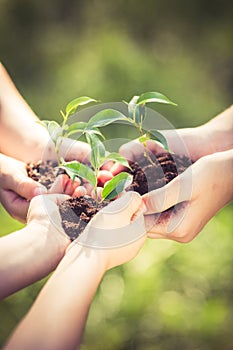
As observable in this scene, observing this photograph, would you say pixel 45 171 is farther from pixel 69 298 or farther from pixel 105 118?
pixel 69 298

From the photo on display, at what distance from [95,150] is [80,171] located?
5 cm

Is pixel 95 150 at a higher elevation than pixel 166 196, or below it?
higher

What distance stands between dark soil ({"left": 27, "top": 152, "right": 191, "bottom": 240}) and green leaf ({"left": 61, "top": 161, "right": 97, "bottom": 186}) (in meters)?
0.05

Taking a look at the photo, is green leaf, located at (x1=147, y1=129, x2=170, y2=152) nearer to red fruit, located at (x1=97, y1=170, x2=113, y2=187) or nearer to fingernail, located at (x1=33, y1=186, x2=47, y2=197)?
red fruit, located at (x1=97, y1=170, x2=113, y2=187)

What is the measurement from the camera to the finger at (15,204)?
3.75ft

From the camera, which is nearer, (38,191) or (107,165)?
(38,191)

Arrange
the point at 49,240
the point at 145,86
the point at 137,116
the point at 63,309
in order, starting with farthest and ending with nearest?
the point at 145,86, the point at 137,116, the point at 49,240, the point at 63,309

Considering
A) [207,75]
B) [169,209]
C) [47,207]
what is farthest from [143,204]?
[207,75]

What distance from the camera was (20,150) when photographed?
4.12ft

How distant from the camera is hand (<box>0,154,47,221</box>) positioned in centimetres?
110

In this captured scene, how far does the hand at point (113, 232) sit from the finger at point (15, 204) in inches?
8.4

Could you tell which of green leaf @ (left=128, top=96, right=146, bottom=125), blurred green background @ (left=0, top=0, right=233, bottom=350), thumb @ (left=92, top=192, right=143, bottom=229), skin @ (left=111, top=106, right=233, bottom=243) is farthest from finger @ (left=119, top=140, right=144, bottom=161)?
blurred green background @ (left=0, top=0, right=233, bottom=350)

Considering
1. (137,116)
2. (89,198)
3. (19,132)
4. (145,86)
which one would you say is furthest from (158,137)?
(145,86)

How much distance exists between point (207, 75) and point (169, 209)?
1.45 metres
